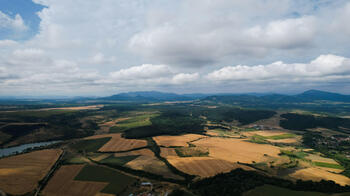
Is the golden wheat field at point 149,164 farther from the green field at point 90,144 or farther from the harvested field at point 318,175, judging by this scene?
the harvested field at point 318,175

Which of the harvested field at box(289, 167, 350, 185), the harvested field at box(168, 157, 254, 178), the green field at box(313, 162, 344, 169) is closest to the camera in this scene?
the harvested field at box(289, 167, 350, 185)

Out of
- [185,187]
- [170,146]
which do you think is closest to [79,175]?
[185,187]

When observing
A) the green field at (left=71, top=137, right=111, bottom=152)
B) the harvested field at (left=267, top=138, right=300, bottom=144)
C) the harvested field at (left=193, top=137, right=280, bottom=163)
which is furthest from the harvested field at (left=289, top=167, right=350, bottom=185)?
the green field at (left=71, top=137, right=111, bottom=152)

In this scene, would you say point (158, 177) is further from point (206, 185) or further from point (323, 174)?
point (323, 174)

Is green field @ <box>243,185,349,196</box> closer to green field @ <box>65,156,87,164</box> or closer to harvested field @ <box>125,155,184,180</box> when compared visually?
harvested field @ <box>125,155,184,180</box>

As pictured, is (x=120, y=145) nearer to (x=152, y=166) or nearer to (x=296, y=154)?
(x=152, y=166)

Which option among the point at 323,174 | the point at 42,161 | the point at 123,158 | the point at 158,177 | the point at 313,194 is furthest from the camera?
the point at 123,158

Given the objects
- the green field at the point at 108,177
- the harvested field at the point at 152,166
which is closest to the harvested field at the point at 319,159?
the harvested field at the point at 152,166
